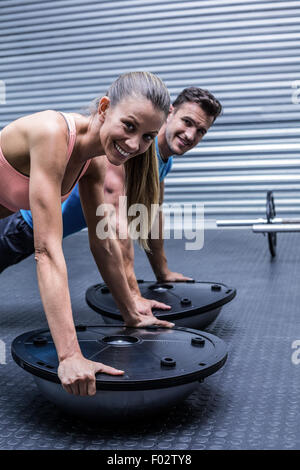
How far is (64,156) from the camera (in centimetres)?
145

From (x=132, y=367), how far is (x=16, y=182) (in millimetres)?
637

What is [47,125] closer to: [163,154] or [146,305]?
[146,305]

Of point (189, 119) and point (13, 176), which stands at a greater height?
point (189, 119)

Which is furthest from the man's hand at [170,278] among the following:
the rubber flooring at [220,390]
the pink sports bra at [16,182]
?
the pink sports bra at [16,182]

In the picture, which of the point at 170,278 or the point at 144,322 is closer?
the point at 144,322

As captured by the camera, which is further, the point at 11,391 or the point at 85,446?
the point at 11,391

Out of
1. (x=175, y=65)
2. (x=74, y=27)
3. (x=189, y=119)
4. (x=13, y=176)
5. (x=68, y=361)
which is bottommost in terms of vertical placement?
(x=68, y=361)

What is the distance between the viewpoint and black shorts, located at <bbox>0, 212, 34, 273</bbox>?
7.71 ft

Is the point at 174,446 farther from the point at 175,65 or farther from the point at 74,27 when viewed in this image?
the point at 74,27

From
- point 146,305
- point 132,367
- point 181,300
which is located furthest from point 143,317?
point 132,367

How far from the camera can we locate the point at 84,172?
1723 millimetres

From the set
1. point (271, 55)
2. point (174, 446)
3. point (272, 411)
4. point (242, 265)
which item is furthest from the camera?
point (271, 55)

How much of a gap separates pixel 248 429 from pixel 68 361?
1.61 ft

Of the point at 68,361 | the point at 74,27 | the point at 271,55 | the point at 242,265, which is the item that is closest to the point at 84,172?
the point at 68,361
